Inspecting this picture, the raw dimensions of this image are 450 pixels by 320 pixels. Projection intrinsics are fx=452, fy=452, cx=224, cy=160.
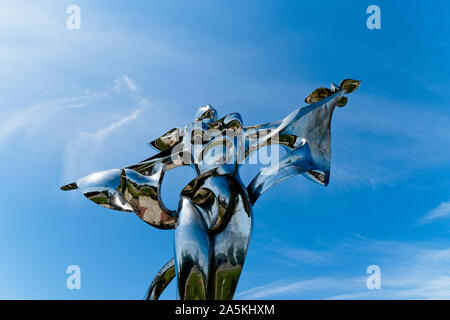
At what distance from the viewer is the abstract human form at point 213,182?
21.9 ft

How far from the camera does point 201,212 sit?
697cm

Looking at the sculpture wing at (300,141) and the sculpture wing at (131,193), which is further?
the sculpture wing at (300,141)

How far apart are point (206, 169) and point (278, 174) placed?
1.26 meters

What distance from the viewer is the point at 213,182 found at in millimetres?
7172

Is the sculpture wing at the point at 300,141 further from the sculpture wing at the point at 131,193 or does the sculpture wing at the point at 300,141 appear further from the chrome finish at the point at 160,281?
the chrome finish at the point at 160,281

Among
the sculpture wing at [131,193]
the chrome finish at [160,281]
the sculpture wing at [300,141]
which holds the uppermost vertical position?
the sculpture wing at [300,141]

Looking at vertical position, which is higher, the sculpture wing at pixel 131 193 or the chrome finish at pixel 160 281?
the sculpture wing at pixel 131 193

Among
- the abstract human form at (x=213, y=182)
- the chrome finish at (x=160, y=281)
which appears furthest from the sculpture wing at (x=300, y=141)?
the chrome finish at (x=160, y=281)

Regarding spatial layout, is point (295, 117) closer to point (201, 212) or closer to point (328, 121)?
point (328, 121)

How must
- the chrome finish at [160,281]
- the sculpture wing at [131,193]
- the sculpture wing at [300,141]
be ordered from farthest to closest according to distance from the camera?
1. the chrome finish at [160,281]
2. the sculpture wing at [300,141]
3. the sculpture wing at [131,193]

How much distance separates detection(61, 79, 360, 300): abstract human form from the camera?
21.9ft

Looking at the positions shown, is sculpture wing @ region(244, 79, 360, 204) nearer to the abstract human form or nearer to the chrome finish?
the abstract human form

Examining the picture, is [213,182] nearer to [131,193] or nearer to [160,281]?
[131,193]

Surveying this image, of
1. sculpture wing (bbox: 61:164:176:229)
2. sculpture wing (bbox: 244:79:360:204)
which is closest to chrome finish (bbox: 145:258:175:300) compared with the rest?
sculpture wing (bbox: 61:164:176:229)
